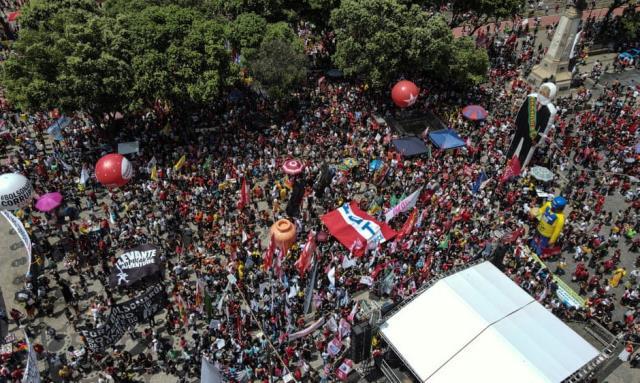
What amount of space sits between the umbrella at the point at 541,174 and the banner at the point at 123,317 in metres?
26.9

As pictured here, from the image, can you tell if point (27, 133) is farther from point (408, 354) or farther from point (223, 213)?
point (408, 354)

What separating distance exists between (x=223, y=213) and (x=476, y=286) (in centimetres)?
1757

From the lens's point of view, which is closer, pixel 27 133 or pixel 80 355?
pixel 80 355

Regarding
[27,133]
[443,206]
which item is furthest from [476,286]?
[27,133]

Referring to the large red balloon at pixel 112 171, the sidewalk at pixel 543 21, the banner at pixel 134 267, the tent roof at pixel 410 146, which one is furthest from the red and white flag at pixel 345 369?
the sidewalk at pixel 543 21

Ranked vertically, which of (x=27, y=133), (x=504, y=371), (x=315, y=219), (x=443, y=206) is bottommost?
(x=27, y=133)

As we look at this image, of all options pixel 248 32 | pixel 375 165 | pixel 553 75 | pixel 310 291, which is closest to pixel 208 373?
pixel 310 291

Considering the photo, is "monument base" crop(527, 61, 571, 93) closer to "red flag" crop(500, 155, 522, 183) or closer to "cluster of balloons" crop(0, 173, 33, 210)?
"red flag" crop(500, 155, 522, 183)

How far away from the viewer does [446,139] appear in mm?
38906

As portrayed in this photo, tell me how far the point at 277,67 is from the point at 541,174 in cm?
2294

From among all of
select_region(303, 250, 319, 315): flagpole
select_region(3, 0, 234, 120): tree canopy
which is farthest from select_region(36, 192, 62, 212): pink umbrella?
select_region(303, 250, 319, 315): flagpole

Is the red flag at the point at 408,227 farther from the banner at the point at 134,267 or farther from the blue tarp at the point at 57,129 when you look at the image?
the blue tarp at the point at 57,129

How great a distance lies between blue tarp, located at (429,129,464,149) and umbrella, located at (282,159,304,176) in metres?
12.2

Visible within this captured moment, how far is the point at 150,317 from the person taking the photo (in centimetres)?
2495
